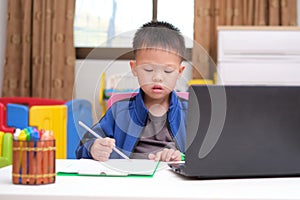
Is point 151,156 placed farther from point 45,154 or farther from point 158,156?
point 45,154

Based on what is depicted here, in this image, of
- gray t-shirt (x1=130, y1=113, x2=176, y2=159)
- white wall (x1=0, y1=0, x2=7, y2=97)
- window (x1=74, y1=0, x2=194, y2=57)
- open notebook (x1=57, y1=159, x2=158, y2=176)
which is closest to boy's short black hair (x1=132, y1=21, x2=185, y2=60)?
gray t-shirt (x1=130, y1=113, x2=176, y2=159)

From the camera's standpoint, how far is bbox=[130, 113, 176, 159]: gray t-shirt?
46.4 inches

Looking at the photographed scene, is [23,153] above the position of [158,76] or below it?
below

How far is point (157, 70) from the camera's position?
3.36 feet

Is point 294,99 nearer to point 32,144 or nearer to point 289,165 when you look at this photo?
point 289,165

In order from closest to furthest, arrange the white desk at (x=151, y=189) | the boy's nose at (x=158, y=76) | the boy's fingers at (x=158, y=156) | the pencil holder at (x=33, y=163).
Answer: the white desk at (x=151, y=189) → the pencil holder at (x=33, y=163) → the boy's nose at (x=158, y=76) → the boy's fingers at (x=158, y=156)

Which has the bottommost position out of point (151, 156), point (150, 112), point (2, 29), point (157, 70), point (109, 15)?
point (151, 156)

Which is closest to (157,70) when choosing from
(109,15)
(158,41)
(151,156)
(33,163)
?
(158,41)

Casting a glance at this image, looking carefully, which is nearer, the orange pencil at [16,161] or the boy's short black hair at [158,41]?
the orange pencil at [16,161]

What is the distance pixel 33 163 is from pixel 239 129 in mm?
358

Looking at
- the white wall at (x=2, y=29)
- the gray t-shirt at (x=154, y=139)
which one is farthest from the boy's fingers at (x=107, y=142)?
the white wall at (x=2, y=29)

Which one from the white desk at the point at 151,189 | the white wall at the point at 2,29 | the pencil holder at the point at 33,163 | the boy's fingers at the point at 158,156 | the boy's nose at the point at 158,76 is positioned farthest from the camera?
the white wall at the point at 2,29

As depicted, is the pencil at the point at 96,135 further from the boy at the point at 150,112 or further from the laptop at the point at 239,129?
the laptop at the point at 239,129

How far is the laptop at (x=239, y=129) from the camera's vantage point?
2.74ft
